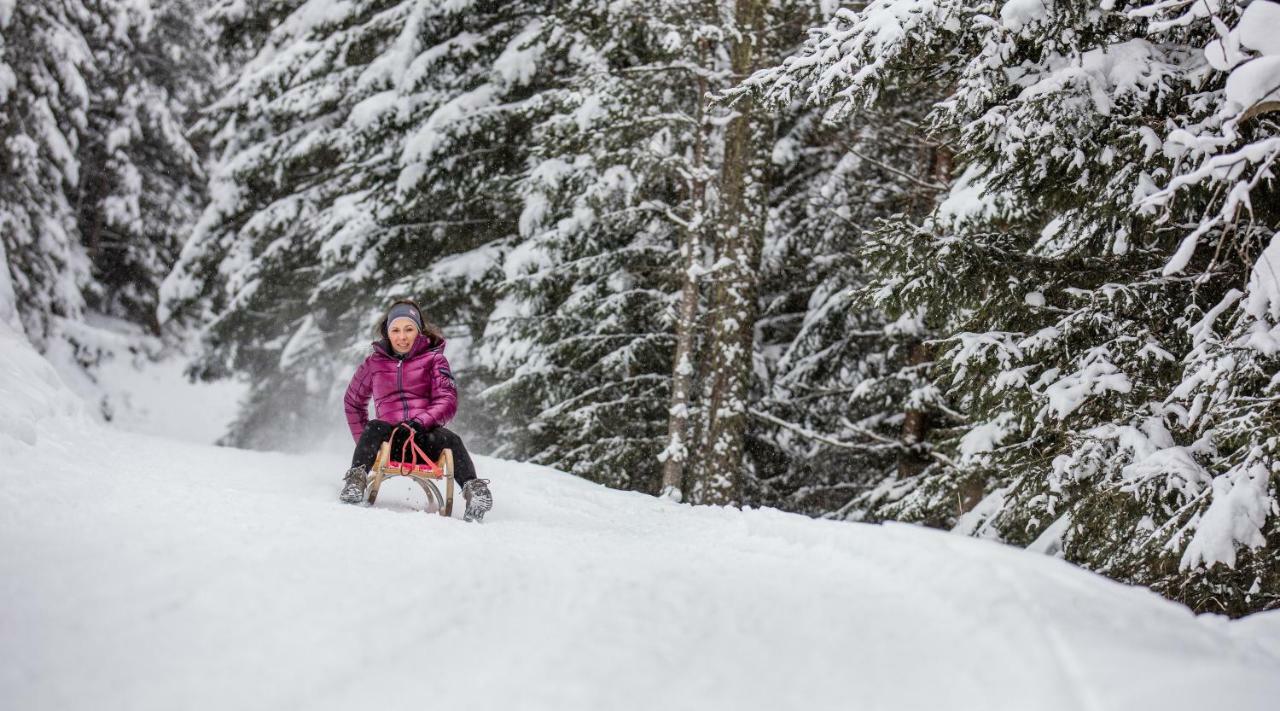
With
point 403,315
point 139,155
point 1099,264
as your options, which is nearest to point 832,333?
point 1099,264

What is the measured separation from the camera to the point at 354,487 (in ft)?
17.4

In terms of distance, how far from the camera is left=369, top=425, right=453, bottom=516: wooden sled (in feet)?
17.7

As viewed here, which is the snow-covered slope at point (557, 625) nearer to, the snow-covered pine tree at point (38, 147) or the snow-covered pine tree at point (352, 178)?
the snow-covered pine tree at point (352, 178)

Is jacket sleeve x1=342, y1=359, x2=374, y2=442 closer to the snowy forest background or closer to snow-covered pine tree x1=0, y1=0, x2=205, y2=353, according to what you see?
the snowy forest background

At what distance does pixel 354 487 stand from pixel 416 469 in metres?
0.42

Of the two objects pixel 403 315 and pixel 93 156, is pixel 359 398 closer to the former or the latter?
pixel 403 315

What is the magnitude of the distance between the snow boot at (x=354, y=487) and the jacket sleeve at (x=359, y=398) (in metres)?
0.64

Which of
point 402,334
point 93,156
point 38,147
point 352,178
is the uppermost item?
point 93,156

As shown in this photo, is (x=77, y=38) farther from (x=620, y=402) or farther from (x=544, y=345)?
(x=620, y=402)

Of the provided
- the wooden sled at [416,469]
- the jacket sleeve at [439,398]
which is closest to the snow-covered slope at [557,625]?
the wooden sled at [416,469]

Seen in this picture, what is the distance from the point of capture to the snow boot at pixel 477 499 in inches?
206

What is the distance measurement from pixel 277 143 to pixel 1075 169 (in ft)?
45.3

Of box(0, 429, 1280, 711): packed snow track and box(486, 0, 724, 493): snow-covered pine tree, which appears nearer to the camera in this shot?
box(0, 429, 1280, 711): packed snow track

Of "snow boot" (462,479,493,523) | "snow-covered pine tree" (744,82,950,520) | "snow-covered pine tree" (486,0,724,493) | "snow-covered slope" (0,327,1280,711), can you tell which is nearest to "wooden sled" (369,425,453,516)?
"snow boot" (462,479,493,523)
